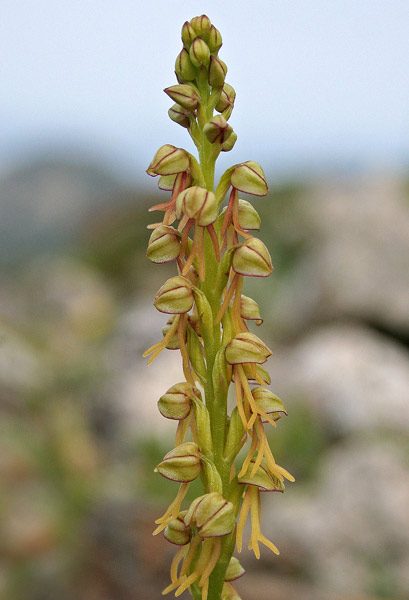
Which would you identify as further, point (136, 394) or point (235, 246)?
point (136, 394)

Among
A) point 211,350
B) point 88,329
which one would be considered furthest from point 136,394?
point 211,350

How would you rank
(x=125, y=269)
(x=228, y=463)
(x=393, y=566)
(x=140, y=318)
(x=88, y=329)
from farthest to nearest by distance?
(x=125, y=269)
(x=88, y=329)
(x=140, y=318)
(x=393, y=566)
(x=228, y=463)

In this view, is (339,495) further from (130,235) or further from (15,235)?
(15,235)

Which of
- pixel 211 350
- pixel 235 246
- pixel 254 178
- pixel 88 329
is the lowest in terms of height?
pixel 88 329

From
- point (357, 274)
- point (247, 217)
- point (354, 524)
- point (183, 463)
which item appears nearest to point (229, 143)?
point (247, 217)

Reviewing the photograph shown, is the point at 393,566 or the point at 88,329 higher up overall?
the point at 393,566

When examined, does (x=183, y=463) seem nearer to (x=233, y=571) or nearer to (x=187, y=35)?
(x=233, y=571)
